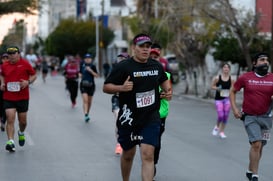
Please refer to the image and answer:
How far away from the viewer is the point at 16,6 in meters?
24.3

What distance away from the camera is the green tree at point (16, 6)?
24.1 meters

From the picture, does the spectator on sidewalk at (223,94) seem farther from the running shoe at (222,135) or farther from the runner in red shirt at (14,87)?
the runner in red shirt at (14,87)

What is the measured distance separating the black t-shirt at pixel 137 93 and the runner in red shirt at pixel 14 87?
14.6ft

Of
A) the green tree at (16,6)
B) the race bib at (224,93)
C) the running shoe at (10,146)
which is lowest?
the running shoe at (10,146)

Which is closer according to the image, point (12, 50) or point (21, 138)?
point (12, 50)

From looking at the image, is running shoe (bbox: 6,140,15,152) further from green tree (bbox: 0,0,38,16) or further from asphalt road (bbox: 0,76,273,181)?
green tree (bbox: 0,0,38,16)

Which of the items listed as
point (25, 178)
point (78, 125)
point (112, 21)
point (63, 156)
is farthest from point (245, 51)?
point (112, 21)

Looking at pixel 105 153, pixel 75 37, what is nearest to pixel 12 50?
pixel 105 153

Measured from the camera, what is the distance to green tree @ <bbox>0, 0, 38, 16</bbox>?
79.1 ft

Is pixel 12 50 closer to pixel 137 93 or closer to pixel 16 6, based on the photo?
pixel 137 93

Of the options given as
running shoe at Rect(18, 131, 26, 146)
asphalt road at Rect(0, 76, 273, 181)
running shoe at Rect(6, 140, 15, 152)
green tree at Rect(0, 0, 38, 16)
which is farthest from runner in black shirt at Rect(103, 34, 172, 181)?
green tree at Rect(0, 0, 38, 16)

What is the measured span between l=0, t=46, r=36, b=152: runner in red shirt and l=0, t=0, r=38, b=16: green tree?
12.2 meters

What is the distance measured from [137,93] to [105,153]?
177 inches

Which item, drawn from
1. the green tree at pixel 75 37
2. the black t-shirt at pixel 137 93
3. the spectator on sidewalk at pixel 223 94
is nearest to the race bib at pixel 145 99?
the black t-shirt at pixel 137 93
